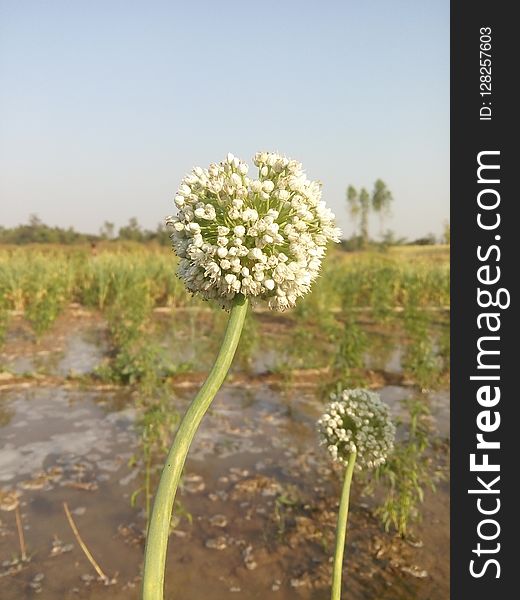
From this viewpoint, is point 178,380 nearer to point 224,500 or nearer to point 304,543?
point 224,500

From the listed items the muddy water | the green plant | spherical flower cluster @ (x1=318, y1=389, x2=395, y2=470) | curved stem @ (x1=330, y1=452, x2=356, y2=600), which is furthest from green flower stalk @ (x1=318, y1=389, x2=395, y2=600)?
the green plant

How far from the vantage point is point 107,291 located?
13.8 m

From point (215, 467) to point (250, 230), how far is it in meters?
4.50

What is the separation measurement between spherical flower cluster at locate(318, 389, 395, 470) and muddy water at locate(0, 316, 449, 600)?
186cm

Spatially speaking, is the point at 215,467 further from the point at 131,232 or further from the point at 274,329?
the point at 131,232

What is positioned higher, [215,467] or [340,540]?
[340,540]

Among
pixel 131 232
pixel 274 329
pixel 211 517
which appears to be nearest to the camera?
pixel 211 517

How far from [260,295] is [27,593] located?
330 centimetres

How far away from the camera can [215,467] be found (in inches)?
212

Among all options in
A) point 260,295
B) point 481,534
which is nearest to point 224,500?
point 481,534

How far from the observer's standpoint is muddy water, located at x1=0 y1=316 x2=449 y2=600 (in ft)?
12.3

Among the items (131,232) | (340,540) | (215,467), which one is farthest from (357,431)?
(131,232)

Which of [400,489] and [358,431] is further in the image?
[400,489]

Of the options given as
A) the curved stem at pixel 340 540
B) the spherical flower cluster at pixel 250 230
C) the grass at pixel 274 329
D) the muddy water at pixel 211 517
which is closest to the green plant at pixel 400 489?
the grass at pixel 274 329
